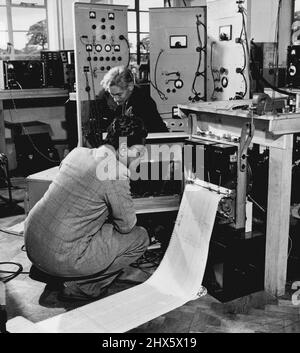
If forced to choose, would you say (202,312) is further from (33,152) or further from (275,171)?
(33,152)

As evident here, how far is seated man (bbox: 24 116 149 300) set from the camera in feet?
8.84

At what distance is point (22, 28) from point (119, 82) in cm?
455

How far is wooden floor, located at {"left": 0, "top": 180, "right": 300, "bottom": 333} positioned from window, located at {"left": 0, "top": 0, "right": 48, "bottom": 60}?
574 centimetres

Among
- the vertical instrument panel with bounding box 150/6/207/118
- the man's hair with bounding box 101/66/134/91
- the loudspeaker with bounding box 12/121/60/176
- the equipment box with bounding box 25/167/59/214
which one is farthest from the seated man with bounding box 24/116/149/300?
the loudspeaker with bounding box 12/121/60/176

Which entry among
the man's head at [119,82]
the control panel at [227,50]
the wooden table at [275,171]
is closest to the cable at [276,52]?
the control panel at [227,50]

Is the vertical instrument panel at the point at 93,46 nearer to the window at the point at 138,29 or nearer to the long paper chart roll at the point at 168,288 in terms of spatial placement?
the long paper chart roll at the point at 168,288

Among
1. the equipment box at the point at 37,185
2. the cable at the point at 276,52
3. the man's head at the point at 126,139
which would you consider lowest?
the equipment box at the point at 37,185

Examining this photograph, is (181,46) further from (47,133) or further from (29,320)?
(29,320)

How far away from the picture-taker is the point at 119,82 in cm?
436

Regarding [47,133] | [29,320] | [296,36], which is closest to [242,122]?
[29,320]

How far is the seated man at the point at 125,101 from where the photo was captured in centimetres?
437

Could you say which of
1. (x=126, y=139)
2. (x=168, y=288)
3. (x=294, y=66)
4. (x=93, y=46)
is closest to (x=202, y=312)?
(x=168, y=288)

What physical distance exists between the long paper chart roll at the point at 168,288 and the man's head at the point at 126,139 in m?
0.61

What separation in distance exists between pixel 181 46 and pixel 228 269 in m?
3.52
